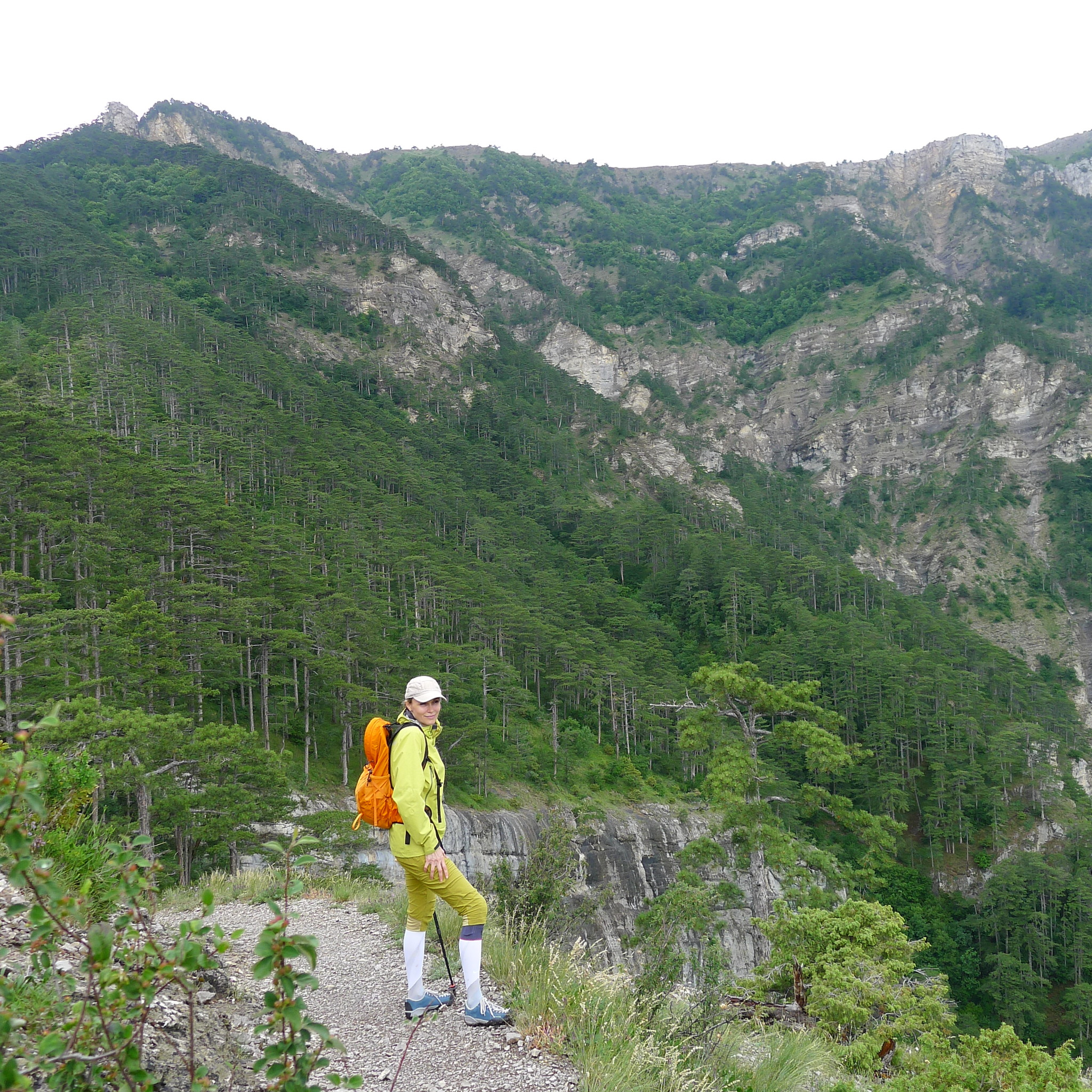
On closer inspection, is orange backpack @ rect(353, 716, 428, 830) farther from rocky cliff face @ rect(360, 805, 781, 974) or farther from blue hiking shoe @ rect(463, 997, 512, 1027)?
rocky cliff face @ rect(360, 805, 781, 974)

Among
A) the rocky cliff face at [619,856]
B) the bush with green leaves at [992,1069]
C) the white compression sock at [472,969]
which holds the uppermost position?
the white compression sock at [472,969]

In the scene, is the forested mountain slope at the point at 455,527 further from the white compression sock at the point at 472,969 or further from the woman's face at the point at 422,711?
the white compression sock at the point at 472,969

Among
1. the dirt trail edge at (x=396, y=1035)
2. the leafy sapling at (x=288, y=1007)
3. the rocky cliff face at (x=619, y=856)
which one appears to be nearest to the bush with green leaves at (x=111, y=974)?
the leafy sapling at (x=288, y=1007)

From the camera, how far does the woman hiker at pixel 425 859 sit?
158 inches

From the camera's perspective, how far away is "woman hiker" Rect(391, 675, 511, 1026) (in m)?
4.02

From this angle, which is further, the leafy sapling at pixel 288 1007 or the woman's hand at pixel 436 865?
the woman's hand at pixel 436 865

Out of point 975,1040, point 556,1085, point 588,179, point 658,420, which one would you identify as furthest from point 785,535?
point 588,179

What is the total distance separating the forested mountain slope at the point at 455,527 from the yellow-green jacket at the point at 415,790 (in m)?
13.4

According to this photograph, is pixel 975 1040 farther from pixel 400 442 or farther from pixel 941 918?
pixel 400 442

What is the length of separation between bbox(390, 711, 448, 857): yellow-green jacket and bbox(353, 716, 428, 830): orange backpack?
42 mm

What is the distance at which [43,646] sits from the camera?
18.0m

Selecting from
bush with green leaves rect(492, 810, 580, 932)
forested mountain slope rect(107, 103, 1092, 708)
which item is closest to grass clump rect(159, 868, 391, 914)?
bush with green leaves rect(492, 810, 580, 932)

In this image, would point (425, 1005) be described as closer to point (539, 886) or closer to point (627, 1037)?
point (627, 1037)

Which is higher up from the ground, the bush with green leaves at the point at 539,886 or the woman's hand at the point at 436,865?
the woman's hand at the point at 436,865
